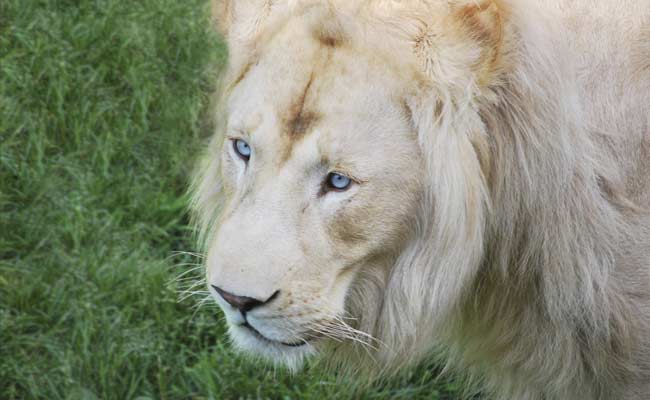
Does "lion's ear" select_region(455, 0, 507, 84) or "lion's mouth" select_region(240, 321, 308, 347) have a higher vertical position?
"lion's ear" select_region(455, 0, 507, 84)

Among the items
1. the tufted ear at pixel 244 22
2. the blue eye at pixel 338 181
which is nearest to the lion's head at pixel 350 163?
the blue eye at pixel 338 181

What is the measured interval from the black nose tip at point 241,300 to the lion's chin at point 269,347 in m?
0.13

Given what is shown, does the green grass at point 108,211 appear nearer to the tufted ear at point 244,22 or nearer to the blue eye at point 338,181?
the tufted ear at point 244,22

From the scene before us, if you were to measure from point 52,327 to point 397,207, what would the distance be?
198cm

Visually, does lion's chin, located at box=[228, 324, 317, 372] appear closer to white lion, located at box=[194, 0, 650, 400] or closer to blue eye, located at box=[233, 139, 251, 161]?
white lion, located at box=[194, 0, 650, 400]

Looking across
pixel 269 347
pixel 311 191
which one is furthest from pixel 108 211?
pixel 311 191

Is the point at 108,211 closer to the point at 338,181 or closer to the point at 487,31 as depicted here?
the point at 338,181

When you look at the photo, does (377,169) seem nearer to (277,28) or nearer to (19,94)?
(277,28)

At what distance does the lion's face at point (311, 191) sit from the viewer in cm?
252

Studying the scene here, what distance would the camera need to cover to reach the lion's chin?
2682mm

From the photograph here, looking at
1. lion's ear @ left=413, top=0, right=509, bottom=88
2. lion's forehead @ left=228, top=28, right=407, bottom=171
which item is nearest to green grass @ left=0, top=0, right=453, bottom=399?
lion's forehead @ left=228, top=28, right=407, bottom=171

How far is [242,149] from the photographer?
2.74 metres

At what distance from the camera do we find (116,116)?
195 inches

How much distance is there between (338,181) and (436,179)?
0.79 ft
